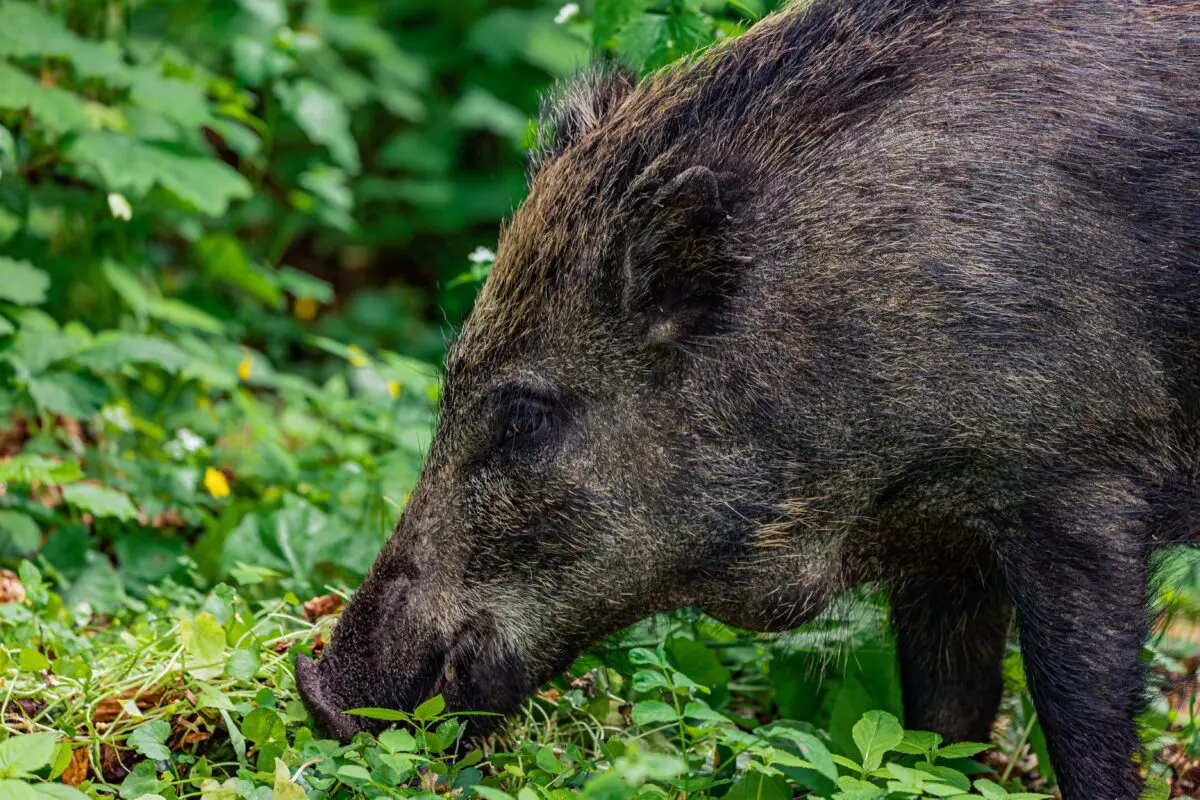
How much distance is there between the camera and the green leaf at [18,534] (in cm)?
458

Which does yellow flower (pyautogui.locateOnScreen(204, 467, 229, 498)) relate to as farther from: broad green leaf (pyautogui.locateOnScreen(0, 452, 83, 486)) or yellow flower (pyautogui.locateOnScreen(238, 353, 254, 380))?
yellow flower (pyautogui.locateOnScreen(238, 353, 254, 380))

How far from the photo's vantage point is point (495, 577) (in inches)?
141

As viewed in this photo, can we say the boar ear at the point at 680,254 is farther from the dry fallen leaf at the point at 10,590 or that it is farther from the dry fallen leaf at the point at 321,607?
the dry fallen leaf at the point at 10,590

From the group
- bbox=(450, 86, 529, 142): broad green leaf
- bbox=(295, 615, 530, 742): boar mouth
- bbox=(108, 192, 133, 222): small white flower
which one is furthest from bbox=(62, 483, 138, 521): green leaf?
bbox=(450, 86, 529, 142): broad green leaf

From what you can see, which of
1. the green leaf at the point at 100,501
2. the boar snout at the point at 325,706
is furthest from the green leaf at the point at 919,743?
the green leaf at the point at 100,501

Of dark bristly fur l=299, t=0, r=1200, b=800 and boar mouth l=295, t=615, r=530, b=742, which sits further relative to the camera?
boar mouth l=295, t=615, r=530, b=742

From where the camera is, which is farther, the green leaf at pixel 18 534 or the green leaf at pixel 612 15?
the green leaf at pixel 18 534

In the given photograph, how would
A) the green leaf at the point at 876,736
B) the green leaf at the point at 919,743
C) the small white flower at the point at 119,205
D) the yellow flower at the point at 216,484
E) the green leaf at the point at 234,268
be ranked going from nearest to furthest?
1. the green leaf at the point at 876,736
2. the green leaf at the point at 919,743
3. the yellow flower at the point at 216,484
4. the small white flower at the point at 119,205
5. the green leaf at the point at 234,268

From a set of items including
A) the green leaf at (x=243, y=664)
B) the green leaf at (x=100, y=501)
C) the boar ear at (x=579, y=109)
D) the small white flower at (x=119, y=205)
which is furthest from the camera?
the small white flower at (x=119, y=205)

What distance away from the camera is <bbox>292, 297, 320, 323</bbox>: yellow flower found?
9234 mm

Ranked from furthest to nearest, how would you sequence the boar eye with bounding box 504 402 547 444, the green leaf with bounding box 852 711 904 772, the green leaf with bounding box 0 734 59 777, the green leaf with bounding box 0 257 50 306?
the green leaf with bounding box 0 257 50 306
the boar eye with bounding box 504 402 547 444
the green leaf with bounding box 852 711 904 772
the green leaf with bounding box 0 734 59 777

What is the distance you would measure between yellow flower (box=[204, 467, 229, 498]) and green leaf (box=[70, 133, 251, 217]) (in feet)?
3.66

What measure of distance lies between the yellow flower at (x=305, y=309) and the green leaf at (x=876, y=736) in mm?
6663

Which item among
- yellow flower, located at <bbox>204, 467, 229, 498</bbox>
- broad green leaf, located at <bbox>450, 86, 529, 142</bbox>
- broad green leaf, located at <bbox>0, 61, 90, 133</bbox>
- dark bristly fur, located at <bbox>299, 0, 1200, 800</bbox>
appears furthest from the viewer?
broad green leaf, located at <bbox>450, 86, 529, 142</bbox>
